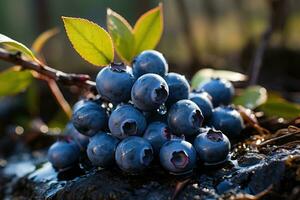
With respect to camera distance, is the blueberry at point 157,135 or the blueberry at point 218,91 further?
the blueberry at point 218,91

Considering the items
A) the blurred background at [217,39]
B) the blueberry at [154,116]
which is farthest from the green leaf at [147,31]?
the blurred background at [217,39]

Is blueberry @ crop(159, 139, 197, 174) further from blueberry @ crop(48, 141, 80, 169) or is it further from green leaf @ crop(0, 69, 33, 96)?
green leaf @ crop(0, 69, 33, 96)

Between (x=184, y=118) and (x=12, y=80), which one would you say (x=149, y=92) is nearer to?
(x=184, y=118)

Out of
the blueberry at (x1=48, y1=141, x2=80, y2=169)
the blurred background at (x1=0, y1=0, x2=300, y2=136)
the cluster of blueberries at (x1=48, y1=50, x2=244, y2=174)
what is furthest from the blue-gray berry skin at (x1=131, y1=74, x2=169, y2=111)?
the blurred background at (x1=0, y1=0, x2=300, y2=136)

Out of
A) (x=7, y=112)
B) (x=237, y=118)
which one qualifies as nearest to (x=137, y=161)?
(x=237, y=118)

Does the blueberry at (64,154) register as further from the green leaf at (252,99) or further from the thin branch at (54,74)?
the green leaf at (252,99)

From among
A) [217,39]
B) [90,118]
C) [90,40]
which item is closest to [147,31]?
[90,40]
